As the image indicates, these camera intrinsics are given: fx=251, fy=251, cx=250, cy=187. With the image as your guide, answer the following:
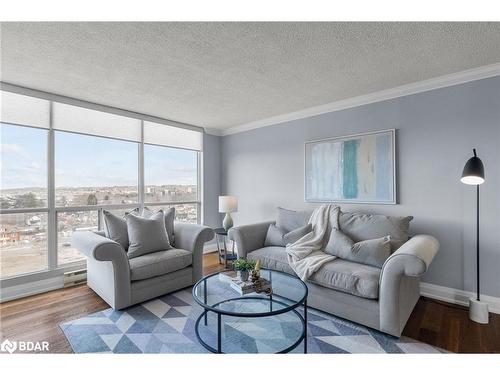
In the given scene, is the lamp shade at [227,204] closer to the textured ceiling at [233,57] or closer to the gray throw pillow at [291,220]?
the gray throw pillow at [291,220]

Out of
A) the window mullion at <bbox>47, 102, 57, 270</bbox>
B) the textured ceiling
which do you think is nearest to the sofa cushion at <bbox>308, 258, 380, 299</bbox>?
the textured ceiling

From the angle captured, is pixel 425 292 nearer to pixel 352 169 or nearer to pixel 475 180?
pixel 475 180

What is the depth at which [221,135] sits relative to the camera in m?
4.95

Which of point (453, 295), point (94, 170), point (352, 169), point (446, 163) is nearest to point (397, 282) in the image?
point (453, 295)

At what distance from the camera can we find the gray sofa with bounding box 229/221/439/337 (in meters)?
1.89

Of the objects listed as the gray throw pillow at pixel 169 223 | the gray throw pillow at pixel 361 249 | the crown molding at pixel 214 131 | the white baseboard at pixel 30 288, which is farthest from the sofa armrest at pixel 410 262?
the crown molding at pixel 214 131

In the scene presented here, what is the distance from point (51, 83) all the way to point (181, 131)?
197 cm

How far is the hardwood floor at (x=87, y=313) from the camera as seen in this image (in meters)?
1.91

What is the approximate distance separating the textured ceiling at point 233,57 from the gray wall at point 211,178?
5.14ft

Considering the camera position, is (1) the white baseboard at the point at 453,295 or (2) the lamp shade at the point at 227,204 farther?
(2) the lamp shade at the point at 227,204

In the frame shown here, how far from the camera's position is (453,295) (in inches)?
102

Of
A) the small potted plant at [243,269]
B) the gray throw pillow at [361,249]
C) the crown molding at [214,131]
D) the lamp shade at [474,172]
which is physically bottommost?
the small potted plant at [243,269]
